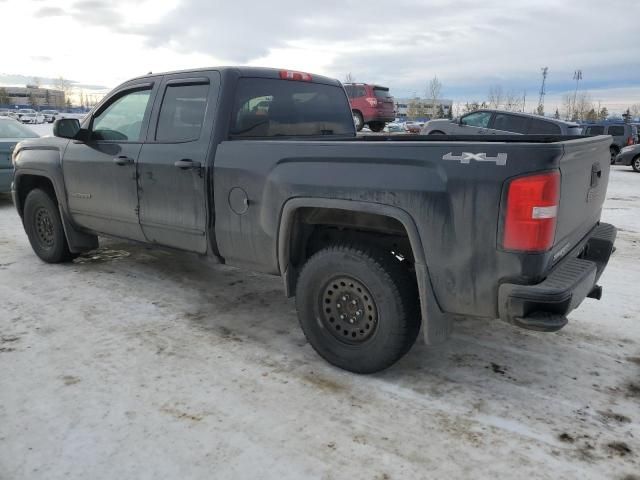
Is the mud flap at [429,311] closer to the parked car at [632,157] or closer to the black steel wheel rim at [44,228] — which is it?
the black steel wheel rim at [44,228]

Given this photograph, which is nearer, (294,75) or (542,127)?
(294,75)

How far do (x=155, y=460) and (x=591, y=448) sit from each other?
208 cm

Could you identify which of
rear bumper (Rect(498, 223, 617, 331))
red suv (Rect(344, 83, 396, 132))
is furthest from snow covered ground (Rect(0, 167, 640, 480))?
red suv (Rect(344, 83, 396, 132))

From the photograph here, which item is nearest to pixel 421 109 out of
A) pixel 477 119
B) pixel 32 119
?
pixel 32 119

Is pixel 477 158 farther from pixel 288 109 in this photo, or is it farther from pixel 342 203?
pixel 288 109

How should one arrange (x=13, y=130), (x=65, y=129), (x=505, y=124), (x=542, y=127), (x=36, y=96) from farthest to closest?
(x=36, y=96) < (x=505, y=124) < (x=542, y=127) < (x=13, y=130) < (x=65, y=129)

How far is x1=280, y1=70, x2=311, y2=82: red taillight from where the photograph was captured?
418 centimetres

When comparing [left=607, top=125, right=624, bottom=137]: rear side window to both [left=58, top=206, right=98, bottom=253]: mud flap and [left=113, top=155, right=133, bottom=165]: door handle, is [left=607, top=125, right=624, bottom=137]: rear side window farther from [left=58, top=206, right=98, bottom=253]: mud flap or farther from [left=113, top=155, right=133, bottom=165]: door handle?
[left=113, top=155, right=133, bottom=165]: door handle

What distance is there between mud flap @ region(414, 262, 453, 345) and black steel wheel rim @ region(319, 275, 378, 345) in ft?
1.07

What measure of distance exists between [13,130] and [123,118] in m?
6.12

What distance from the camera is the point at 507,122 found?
14.3m

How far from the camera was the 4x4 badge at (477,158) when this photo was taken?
245cm

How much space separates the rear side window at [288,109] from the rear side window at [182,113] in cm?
31

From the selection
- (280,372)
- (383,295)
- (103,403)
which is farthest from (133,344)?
(383,295)
